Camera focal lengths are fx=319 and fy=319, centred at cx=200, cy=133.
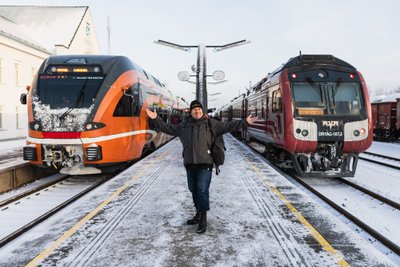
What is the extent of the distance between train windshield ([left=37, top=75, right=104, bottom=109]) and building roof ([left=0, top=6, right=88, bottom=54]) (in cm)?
2072

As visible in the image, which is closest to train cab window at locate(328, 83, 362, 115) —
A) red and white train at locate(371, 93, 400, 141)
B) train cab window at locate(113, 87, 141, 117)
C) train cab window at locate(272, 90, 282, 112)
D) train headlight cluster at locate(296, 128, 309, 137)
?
train headlight cluster at locate(296, 128, 309, 137)

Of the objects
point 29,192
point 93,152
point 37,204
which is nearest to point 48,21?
point 93,152

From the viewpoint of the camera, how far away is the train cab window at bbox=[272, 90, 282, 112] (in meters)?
8.71

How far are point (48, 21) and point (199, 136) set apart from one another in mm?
33363

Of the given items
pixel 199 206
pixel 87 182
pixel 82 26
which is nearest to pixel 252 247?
pixel 199 206

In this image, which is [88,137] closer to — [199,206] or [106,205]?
[106,205]

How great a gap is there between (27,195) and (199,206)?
181 inches

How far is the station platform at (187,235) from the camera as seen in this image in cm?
369

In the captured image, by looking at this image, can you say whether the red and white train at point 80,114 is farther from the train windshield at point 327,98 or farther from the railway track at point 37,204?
the train windshield at point 327,98

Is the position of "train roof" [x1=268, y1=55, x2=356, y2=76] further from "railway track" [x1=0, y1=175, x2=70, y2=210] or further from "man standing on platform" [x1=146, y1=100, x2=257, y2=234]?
"railway track" [x1=0, y1=175, x2=70, y2=210]

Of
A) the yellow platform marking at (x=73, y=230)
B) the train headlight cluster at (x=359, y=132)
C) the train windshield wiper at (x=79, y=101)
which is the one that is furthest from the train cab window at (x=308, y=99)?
the train windshield wiper at (x=79, y=101)

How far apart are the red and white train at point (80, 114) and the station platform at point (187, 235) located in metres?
1.36

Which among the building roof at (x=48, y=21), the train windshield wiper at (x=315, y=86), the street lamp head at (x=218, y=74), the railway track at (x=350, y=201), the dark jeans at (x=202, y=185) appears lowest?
the railway track at (x=350, y=201)

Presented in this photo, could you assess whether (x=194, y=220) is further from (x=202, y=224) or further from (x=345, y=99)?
(x=345, y=99)
